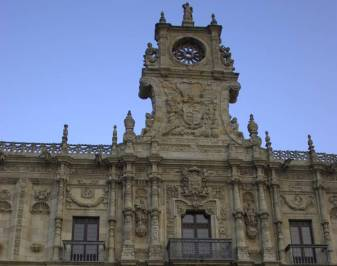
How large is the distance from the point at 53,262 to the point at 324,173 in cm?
1109

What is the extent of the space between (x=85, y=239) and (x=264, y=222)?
21.7 ft

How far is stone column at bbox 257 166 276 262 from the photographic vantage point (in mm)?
21453

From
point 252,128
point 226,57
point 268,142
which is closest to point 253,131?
point 252,128

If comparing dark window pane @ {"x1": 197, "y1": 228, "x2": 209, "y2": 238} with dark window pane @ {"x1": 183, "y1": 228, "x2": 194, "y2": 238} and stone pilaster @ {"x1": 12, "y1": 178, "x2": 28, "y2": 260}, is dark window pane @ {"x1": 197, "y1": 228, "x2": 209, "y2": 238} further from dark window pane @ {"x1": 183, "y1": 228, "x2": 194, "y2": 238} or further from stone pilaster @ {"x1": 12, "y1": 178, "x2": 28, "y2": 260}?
stone pilaster @ {"x1": 12, "y1": 178, "x2": 28, "y2": 260}

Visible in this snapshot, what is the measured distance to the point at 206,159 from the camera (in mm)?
23344

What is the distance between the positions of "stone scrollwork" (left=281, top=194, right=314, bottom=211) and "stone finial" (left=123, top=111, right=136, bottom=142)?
6315mm

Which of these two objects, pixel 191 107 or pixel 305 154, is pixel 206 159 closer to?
pixel 191 107

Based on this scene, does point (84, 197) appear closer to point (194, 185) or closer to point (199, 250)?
point (194, 185)

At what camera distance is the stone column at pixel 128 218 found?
68.5ft

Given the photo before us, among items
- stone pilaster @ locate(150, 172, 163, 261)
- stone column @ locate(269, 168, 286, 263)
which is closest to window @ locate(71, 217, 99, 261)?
stone pilaster @ locate(150, 172, 163, 261)

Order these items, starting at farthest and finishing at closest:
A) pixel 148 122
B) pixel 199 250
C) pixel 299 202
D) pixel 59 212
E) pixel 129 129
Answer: pixel 148 122 → pixel 129 129 → pixel 299 202 → pixel 59 212 → pixel 199 250

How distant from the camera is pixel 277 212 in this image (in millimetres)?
22562

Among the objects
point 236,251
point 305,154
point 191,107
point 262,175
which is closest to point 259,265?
point 236,251

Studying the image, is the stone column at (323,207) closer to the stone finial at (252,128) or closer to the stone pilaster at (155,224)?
the stone finial at (252,128)
